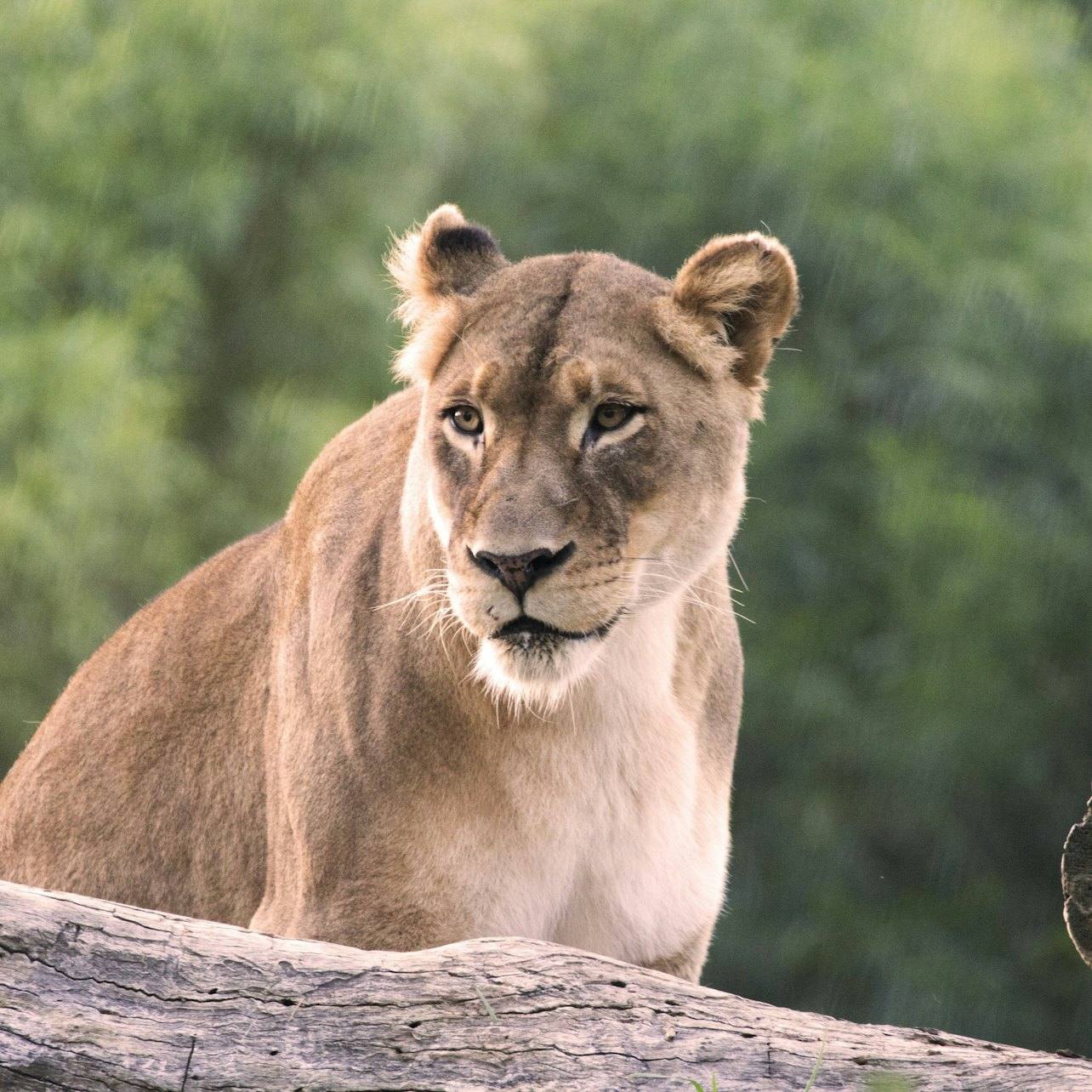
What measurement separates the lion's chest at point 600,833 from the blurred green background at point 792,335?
7715mm

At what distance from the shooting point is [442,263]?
13.3ft

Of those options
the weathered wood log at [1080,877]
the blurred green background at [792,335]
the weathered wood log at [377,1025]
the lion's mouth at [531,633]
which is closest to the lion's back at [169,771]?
the lion's mouth at [531,633]

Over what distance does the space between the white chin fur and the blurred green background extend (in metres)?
7.87

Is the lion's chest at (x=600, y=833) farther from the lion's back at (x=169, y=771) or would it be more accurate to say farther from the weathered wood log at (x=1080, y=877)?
the weathered wood log at (x=1080, y=877)

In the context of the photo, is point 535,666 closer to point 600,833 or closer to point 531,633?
point 531,633

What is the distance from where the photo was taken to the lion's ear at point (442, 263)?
4039 millimetres

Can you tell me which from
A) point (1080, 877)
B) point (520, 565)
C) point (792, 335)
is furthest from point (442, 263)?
point (792, 335)

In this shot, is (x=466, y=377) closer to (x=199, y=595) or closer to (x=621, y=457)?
(x=621, y=457)

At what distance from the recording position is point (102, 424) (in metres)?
10.9

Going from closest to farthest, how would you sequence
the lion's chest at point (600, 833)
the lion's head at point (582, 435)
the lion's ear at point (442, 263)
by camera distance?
the lion's head at point (582, 435) → the lion's chest at point (600, 833) → the lion's ear at point (442, 263)

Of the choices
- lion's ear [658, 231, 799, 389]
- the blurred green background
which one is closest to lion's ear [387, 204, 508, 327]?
lion's ear [658, 231, 799, 389]

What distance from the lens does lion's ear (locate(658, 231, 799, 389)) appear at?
3.76 metres

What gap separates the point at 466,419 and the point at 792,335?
10.6m

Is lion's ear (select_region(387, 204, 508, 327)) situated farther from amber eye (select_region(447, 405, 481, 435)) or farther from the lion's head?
amber eye (select_region(447, 405, 481, 435))
